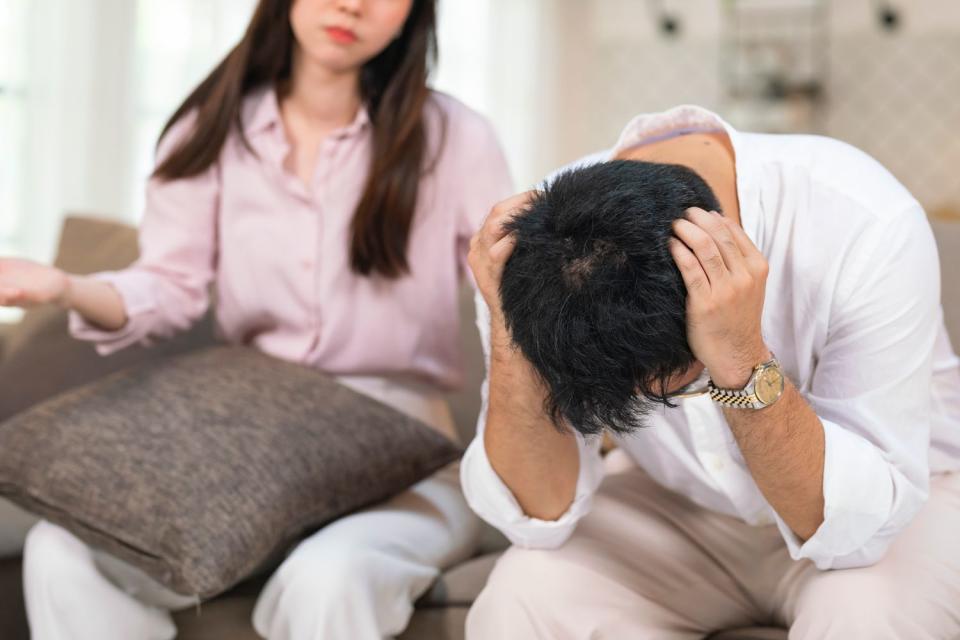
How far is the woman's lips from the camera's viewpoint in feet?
5.41

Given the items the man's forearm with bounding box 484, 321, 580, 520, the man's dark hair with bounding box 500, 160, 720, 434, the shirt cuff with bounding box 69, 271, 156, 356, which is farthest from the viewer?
the shirt cuff with bounding box 69, 271, 156, 356

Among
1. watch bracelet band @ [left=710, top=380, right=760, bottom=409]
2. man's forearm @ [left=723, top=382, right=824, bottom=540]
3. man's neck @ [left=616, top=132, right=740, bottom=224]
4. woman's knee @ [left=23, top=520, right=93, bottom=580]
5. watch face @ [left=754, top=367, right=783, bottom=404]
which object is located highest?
man's neck @ [left=616, top=132, right=740, bottom=224]

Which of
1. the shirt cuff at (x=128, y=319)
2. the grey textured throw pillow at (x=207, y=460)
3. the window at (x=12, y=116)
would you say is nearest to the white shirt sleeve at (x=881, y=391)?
the grey textured throw pillow at (x=207, y=460)

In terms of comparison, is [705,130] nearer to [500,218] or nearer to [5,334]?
[500,218]

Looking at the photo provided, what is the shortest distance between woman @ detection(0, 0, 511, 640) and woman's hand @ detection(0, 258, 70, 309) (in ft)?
0.24

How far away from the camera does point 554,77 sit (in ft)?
16.6

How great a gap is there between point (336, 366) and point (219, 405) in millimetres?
249

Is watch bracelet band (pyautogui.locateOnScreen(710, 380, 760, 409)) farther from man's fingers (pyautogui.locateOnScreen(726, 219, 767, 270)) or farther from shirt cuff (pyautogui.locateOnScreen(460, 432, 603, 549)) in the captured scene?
shirt cuff (pyautogui.locateOnScreen(460, 432, 603, 549))

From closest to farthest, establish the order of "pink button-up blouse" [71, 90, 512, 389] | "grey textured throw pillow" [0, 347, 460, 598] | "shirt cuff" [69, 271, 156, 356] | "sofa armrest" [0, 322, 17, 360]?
"grey textured throw pillow" [0, 347, 460, 598] → "shirt cuff" [69, 271, 156, 356] → "pink button-up blouse" [71, 90, 512, 389] → "sofa armrest" [0, 322, 17, 360]

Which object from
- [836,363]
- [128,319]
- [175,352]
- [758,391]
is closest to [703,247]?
[758,391]

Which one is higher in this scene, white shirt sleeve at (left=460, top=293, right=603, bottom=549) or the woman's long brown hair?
the woman's long brown hair

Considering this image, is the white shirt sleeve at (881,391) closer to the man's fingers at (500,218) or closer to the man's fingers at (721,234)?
the man's fingers at (721,234)

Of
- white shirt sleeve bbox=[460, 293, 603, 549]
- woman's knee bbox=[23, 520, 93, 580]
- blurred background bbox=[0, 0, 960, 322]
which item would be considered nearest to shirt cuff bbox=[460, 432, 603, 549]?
white shirt sleeve bbox=[460, 293, 603, 549]

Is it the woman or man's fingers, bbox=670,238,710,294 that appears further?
the woman
